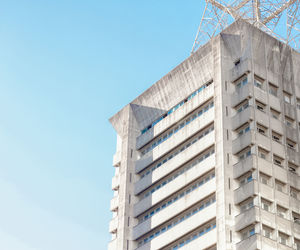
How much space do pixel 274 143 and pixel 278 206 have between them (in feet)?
30.0

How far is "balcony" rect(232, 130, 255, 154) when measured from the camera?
92787 millimetres

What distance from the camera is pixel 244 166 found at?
91.3 m

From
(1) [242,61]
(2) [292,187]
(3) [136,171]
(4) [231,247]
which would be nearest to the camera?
(4) [231,247]

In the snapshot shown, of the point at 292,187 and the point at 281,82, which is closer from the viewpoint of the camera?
the point at 292,187

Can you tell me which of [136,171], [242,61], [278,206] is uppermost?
[242,61]

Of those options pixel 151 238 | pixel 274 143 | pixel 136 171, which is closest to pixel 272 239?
pixel 274 143

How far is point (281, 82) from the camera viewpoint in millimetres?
102625

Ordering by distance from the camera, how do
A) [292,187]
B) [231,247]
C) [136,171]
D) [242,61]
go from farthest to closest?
[136,171] < [242,61] < [292,187] < [231,247]

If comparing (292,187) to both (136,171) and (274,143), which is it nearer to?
(274,143)

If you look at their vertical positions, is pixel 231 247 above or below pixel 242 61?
below

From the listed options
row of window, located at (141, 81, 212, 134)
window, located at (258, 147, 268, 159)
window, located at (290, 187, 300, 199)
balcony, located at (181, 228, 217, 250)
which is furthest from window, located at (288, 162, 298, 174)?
row of window, located at (141, 81, 212, 134)

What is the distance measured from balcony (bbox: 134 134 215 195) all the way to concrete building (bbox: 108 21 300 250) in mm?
156

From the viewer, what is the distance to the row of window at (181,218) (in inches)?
3770

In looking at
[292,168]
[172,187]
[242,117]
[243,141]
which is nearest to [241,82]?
[242,117]
